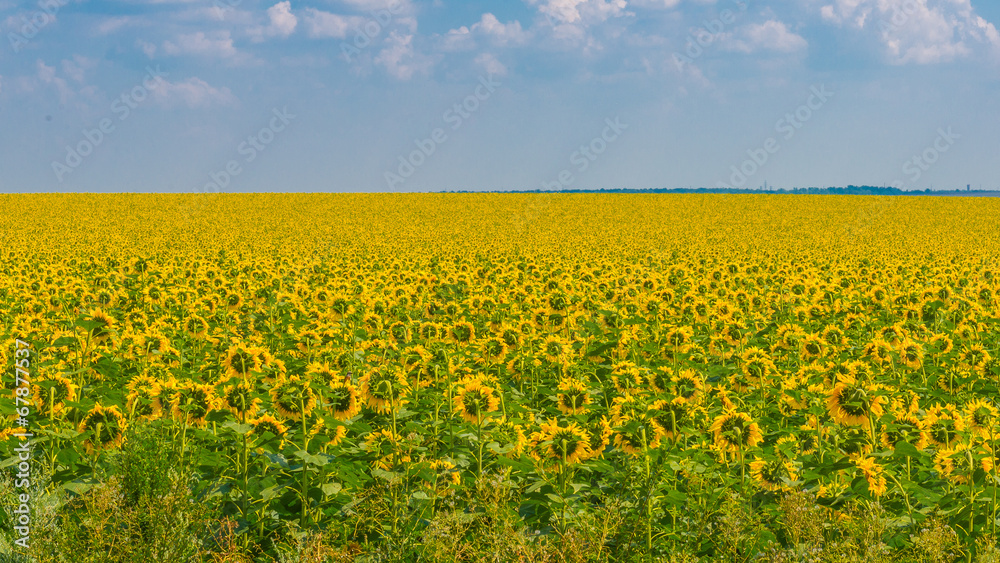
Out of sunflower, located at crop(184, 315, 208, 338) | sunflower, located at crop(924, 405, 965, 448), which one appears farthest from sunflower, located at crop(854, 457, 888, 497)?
sunflower, located at crop(184, 315, 208, 338)

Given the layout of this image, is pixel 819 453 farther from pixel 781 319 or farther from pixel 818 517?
pixel 781 319

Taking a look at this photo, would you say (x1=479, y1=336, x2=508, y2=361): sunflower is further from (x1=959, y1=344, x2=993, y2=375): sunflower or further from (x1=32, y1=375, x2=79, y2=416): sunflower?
(x1=959, y1=344, x2=993, y2=375): sunflower

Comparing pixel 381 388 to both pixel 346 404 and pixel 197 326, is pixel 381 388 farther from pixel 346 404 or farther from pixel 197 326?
pixel 197 326

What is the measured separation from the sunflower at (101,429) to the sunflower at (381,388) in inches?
68.1

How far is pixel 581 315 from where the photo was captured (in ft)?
36.5

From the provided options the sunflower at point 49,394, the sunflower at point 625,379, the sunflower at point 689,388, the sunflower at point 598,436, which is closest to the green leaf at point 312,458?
the sunflower at point 598,436

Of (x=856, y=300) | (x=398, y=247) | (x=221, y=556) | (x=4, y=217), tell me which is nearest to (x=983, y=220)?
(x=398, y=247)

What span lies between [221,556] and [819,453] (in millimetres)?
4124

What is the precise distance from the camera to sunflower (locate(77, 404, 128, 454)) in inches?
219

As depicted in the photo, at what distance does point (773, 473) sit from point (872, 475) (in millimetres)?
586

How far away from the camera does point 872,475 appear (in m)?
4.85

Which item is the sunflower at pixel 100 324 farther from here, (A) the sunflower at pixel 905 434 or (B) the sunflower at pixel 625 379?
(A) the sunflower at pixel 905 434

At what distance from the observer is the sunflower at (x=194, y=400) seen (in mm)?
5402

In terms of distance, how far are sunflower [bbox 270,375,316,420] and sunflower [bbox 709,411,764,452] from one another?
113 inches
